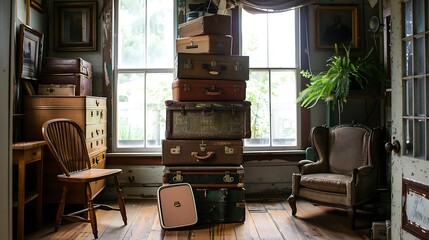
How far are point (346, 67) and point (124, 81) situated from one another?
249cm

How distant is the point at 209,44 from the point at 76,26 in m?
1.78

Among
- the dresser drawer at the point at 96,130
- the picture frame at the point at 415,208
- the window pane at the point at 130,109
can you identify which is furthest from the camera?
the window pane at the point at 130,109

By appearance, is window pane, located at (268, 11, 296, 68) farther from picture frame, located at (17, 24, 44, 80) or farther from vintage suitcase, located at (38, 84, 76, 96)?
picture frame, located at (17, 24, 44, 80)

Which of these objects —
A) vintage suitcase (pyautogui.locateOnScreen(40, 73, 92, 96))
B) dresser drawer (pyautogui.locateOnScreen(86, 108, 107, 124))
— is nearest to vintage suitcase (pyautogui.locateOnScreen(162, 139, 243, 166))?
dresser drawer (pyautogui.locateOnScreen(86, 108, 107, 124))

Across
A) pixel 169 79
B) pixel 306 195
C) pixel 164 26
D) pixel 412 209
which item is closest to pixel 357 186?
pixel 306 195

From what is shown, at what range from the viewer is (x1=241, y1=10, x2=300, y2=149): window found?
4.41 meters

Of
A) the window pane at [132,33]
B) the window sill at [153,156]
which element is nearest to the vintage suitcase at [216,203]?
the window sill at [153,156]

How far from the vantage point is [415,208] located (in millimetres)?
2045

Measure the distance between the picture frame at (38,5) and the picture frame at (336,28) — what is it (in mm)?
3108

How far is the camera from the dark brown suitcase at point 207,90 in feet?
11.2

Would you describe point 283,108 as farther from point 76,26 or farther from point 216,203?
point 76,26

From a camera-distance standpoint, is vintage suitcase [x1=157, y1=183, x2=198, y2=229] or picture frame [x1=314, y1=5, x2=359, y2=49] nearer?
vintage suitcase [x1=157, y1=183, x2=198, y2=229]

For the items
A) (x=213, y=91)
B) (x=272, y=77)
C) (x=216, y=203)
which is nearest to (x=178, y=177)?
(x=216, y=203)

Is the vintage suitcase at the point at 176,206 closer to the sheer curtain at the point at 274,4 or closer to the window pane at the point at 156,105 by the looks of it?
the window pane at the point at 156,105
